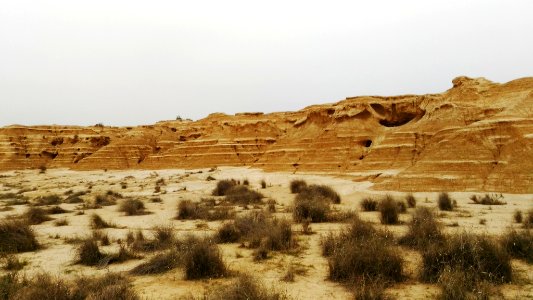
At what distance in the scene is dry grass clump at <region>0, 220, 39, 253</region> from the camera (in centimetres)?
869

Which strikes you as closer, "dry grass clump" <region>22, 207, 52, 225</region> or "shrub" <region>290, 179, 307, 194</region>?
"dry grass clump" <region>22, 207, 52, 225</region>

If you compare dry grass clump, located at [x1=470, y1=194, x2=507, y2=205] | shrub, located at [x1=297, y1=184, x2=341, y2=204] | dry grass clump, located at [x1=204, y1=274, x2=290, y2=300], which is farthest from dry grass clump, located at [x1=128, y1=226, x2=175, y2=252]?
dry grass clump, located at [x1=470, y1=194, x2=507, y2=205]

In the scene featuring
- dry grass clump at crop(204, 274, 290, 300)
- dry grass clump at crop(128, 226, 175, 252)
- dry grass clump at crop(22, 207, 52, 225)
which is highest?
dry grass clump at crop(204, 274, 290, 300)

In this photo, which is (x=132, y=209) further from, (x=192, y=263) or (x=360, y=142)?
(x=360, y=142)

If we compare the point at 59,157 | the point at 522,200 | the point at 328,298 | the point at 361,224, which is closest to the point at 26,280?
the point at 328,298

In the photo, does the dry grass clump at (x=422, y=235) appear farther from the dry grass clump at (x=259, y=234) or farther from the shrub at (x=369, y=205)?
the shrub at (x=369, y=205)

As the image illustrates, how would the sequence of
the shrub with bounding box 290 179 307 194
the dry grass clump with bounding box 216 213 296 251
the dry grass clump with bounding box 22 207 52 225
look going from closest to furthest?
the dry grass clump with bounding box 216 213 296 251
the dry grass clump with bounding box 22 207 52 225
the shrub with bounding box 290 179 307 194

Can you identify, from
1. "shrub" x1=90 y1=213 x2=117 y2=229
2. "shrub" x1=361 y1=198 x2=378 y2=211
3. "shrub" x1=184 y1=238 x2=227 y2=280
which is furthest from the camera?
"shrub" x1=361 y1=198 x2=378 y2=211

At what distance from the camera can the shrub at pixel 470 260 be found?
18.5 feet

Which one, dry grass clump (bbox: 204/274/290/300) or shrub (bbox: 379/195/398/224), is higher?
dry grass clump (bbox: 204/274/290/300)

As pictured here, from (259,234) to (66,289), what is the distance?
14.0 ft

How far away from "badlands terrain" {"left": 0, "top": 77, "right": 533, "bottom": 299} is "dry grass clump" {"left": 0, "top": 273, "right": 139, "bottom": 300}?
0.09 ft

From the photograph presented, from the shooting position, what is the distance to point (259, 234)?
863cm

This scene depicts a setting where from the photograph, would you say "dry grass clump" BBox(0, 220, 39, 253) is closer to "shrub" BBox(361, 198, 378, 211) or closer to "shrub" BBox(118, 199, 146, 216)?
"shrub" BBox(118, 199, 146, 216)
